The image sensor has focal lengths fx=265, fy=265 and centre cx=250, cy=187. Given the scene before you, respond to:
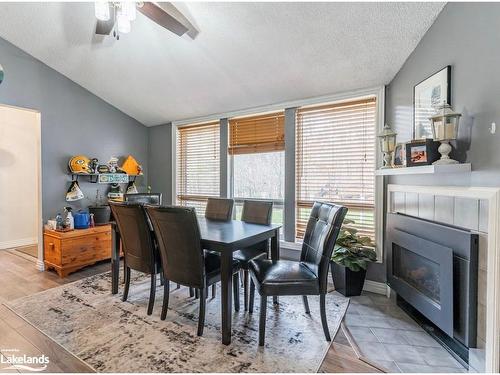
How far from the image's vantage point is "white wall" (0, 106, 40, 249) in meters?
4.57

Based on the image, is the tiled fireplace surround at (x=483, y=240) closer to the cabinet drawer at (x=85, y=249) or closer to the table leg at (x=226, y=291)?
the table leg at (x=226, y=291)

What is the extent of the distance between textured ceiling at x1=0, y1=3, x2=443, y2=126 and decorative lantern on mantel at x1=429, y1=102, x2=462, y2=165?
2.80ft

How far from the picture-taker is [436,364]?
1787 millimetres

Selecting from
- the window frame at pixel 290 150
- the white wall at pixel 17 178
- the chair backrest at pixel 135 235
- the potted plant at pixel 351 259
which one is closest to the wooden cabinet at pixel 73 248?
the chair backrest at pixel 135 235

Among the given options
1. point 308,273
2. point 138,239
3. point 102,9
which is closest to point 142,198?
point 138,239

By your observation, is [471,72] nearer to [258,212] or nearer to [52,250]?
[258,212]

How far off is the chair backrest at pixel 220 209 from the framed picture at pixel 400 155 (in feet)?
5.96

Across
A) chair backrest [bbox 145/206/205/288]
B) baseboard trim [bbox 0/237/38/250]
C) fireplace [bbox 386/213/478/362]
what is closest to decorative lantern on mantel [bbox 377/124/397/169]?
fireplace [bbox 386/213/478/362]

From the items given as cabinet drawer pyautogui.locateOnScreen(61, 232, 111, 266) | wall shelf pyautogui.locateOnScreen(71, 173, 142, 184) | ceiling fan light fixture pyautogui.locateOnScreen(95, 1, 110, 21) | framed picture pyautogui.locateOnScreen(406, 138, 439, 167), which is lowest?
cabinet drawer pyautogui.locateOnScreen(61, 232, 111, 266)

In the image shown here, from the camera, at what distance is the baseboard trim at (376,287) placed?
2.86 m

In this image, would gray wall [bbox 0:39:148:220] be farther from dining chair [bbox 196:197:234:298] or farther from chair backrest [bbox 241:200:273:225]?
chair backrest [bbox 241:200:273:225]

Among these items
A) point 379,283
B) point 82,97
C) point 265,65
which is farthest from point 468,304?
point 82,97

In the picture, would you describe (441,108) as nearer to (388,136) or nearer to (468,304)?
(388,136)

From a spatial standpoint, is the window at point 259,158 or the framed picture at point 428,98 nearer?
the framed picture at point 428,98
